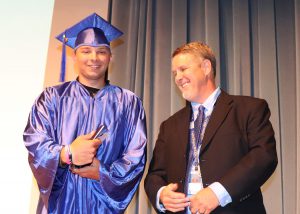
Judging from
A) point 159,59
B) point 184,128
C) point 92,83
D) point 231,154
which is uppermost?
point 159,59

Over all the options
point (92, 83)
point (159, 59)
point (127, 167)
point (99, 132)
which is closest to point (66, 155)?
point (99, 132)

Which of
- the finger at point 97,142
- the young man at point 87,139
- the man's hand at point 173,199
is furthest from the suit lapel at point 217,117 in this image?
the finger at point 97,142

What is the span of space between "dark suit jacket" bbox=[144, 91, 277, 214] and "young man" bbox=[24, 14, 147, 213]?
16cm

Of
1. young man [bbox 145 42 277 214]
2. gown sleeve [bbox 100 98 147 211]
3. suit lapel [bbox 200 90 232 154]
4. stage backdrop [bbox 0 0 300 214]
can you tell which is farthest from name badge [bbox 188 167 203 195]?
stage backdrop [bbox 0 0 300 214]

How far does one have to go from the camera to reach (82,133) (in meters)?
2.18

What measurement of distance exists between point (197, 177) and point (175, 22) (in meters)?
1.74

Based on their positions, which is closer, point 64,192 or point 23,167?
point 64,192

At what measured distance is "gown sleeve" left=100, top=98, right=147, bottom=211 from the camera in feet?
6.82

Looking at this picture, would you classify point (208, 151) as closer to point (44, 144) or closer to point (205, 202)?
point (205, 202)

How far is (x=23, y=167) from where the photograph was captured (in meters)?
3.02

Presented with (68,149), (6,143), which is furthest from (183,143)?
(6,143)

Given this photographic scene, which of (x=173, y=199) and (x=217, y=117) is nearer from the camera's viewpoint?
(x=173, y=199)

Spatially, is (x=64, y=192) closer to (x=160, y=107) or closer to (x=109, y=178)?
(x=109, y=178)

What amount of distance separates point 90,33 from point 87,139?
65 centimetres
